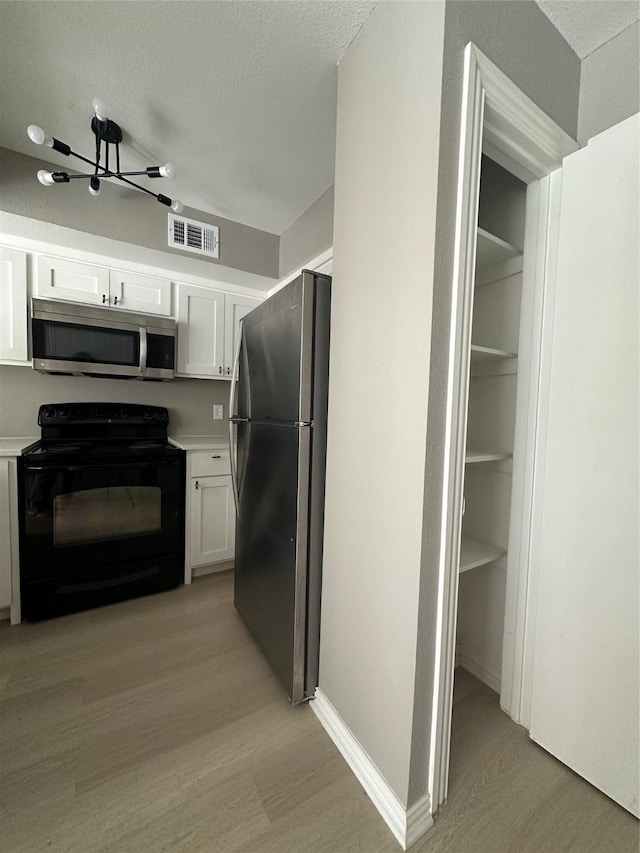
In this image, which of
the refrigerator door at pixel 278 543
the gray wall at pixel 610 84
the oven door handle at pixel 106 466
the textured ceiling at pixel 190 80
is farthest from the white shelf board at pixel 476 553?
the textured ceiling at pixel 190 80

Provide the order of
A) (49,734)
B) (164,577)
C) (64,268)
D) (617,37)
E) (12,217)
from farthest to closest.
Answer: (164,577)
(64,268)
(12,217)
(49,734)
(617,37)

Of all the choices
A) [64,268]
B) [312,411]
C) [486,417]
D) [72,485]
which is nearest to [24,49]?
[64,268]

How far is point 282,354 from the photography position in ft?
4.56

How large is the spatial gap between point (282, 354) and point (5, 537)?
6.03ft

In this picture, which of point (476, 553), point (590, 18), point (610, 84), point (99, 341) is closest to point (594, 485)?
point (476, 553)

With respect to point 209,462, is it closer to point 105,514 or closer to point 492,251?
point 105,514

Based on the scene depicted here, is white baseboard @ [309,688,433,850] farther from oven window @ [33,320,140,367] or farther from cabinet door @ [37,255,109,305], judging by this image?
cabinet door @ [37,255,109,305]

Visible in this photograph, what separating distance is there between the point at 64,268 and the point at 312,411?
6.38ft

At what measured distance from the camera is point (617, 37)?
1.13 meters

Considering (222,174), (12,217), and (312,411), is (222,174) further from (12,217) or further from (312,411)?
(312,411)

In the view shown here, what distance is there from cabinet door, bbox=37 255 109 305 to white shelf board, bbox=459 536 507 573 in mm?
2508

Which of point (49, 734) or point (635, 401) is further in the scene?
point (49, 734)

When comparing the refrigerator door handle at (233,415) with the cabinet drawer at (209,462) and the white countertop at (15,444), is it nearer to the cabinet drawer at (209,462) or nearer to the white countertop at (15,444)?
the cabinet drawer at (209,462)

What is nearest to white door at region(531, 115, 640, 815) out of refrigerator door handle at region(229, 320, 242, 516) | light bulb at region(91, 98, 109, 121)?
refrigerator door handle at region(229, 320, 242, 516)
